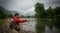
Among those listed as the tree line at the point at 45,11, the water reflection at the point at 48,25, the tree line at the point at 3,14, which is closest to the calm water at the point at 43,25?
the water reflection at the point at 48,25

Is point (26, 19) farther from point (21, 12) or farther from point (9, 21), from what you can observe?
point (9, 21)

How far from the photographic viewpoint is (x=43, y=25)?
7.64ft

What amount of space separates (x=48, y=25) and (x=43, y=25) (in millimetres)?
99

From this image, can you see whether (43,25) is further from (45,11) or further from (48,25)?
(45,11)

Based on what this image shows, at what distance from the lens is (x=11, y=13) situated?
7.47ft

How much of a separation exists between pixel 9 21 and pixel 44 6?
752 mm

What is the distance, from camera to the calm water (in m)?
2.29

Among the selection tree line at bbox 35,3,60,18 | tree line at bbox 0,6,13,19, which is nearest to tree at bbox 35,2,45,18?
tree line at bbox 35,3,60,18

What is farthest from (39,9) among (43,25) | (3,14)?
(3,14)

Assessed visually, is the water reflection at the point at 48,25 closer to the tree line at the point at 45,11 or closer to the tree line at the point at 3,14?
the tree line at the point at 45,11

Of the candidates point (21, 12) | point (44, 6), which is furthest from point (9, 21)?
point (44, 6)

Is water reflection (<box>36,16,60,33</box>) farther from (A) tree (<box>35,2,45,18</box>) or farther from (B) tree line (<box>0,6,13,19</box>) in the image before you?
(B) tree line (<box>0,6,13,19</box>)

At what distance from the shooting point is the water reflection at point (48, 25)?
7.57ft

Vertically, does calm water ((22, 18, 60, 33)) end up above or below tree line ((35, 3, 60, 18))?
below
